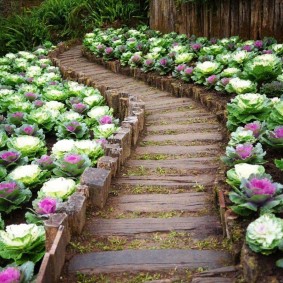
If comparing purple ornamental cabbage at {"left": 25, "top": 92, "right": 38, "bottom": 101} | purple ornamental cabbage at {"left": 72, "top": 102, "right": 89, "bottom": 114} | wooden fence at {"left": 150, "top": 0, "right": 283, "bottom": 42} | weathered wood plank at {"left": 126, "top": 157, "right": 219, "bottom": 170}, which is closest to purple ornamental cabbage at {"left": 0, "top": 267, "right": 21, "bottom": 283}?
weathered wood plank at {"left": 126, "top": 157, "right": 219, "bottom": 170}

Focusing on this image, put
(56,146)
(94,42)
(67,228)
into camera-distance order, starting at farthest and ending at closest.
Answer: (94,42) → (56,146) → (67,228)

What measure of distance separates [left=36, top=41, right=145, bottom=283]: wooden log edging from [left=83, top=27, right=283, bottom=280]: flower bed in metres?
0.77

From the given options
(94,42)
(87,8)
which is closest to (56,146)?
(94,42)

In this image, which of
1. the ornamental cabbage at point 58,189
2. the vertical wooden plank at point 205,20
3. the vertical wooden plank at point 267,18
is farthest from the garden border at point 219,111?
the vertical wooden plank at point 267,18

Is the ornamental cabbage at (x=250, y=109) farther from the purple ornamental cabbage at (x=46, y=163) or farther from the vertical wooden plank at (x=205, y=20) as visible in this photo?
the vertical wooden plank at (x=205, y=20)

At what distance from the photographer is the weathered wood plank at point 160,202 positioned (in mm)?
2928

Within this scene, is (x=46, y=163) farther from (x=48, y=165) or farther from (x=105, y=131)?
(x=105, y=131)

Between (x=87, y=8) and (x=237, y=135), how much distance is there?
9.33m

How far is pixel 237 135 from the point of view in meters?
3.08

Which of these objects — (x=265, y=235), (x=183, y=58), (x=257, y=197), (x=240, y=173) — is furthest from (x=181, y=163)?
(x=183, y=58)

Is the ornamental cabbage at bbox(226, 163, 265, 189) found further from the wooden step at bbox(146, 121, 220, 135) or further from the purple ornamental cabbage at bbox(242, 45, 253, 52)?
the purple ornamental cabbage at bbox(242, 45, 253, 52)

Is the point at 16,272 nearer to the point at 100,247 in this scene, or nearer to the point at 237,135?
the point at 100,247

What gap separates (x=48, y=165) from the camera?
11.9 feet

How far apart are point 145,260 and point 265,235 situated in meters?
0.66
